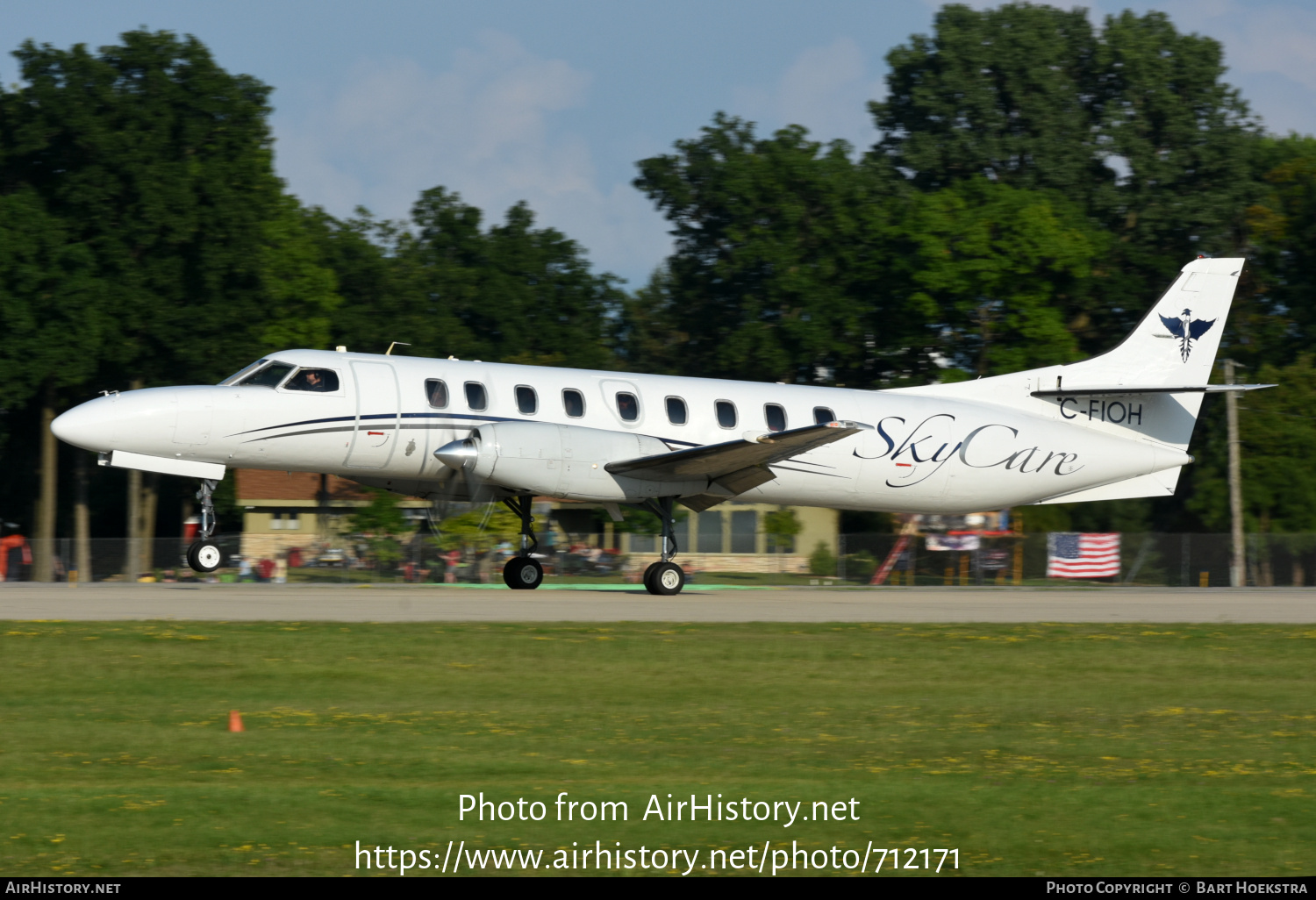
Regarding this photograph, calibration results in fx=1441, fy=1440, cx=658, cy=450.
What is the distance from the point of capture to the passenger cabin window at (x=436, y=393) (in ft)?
72.3

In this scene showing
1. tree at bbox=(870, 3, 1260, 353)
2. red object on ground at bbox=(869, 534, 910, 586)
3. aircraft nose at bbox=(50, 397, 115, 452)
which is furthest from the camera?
tree at bbox=(870, 3, 1260, 353)

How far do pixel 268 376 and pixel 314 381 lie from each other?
0.69m

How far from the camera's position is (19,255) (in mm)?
44375

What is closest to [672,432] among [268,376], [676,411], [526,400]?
[676,411]

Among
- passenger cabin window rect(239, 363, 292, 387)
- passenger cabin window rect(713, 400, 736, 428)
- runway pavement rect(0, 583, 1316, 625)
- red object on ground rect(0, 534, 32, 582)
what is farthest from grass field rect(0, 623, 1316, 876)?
red object on ground rect(0, 534, 32, 582)

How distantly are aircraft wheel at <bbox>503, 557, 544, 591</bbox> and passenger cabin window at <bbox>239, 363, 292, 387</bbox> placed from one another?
531 centimetres

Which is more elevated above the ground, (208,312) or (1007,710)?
(208,312)

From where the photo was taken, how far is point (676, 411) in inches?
928

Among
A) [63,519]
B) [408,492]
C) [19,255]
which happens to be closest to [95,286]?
[19,255]

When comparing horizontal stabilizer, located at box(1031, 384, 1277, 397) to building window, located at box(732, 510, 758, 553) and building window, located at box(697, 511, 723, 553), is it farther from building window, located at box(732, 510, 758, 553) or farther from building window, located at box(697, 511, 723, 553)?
building window, located at box(697, 511, 723, 553)

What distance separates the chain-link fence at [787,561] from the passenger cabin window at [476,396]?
1214 centimetres

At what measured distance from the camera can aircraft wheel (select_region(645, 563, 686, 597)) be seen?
23688mm
